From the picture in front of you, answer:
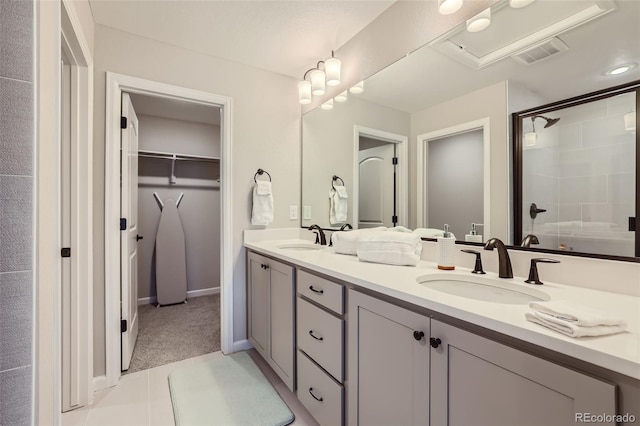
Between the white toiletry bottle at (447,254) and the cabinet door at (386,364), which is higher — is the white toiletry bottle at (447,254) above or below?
above

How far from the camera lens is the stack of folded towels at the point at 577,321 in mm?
607

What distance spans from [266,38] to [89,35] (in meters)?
1.07

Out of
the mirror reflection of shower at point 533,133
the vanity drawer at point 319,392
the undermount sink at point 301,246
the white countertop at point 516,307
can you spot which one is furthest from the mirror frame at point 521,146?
the undermount sink at point 301,246

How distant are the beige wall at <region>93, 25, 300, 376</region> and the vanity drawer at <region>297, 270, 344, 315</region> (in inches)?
→ 39.7

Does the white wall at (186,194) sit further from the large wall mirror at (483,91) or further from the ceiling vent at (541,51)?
the ceiling vent at (541,51)

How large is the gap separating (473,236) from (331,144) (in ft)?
4.44

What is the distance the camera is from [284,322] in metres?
1.71

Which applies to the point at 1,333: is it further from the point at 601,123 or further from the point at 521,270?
the point at 601,123

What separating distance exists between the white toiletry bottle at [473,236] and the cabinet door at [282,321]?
93cm

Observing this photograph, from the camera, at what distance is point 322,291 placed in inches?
54.1

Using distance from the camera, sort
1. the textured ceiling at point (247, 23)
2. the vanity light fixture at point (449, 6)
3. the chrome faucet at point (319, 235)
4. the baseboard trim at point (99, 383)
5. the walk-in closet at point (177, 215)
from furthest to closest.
Result: the walk-in closet at point (177, 215)
the chrome faucet at point (319, 235)
the baseboard trim at point (99, 383)
the textured ceiling at point (247, 23)
the vanity light fixture at point (449, 6)

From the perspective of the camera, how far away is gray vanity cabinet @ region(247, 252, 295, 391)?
1.65 metres

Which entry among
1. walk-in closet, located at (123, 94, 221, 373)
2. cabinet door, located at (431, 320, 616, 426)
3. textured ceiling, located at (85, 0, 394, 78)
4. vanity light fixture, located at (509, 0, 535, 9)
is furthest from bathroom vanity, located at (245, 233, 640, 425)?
walk-in closet, located at (123, 94, 221, 373)

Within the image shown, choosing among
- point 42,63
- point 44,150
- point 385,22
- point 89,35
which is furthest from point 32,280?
point 385,22
